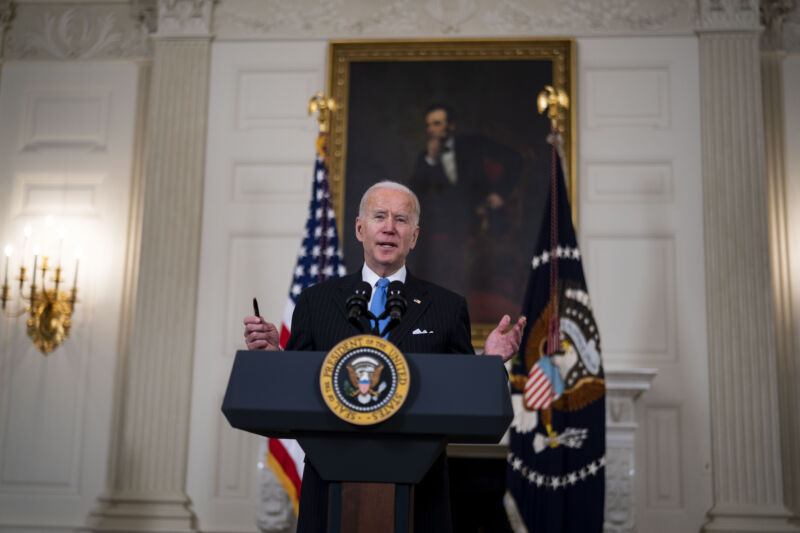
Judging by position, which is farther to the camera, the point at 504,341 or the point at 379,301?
the point at 379,301

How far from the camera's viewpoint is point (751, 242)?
593 cm

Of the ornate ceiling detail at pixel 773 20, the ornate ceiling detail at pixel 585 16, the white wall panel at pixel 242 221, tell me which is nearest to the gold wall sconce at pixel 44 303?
the white wall panel at pixel 242 221

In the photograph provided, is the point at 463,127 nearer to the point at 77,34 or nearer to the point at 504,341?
the point at 77,34

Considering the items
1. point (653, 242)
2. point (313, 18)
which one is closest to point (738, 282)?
point (653, 242)

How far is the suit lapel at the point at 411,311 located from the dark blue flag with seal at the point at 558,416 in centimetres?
284

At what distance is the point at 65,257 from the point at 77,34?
1842 millimetres

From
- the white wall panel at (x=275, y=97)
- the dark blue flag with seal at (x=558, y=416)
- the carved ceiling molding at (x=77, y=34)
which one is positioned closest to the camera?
the dark blue flag with seal at (x=558, y=416)

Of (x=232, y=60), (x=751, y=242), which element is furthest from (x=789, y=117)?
(x=232, y=60)

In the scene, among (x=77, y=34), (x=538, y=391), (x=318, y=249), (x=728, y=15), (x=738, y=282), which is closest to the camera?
(x=538, y=391)

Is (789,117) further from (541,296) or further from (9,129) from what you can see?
(9,129)

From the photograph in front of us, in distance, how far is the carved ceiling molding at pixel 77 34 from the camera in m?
6.79

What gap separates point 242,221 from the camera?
6316 mm

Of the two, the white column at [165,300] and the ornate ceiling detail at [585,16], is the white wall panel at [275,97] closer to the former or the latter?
the white column at [165,300]

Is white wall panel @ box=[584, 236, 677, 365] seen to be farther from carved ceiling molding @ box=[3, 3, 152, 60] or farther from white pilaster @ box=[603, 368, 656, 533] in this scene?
carved ceiling molding @ box=[3, 3, 152, 60]
